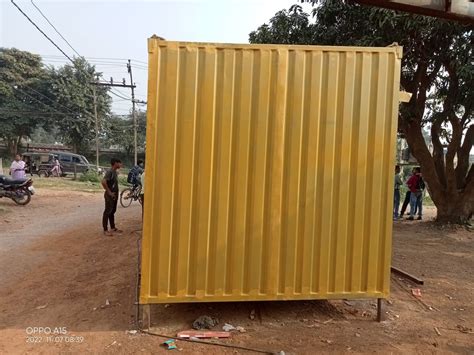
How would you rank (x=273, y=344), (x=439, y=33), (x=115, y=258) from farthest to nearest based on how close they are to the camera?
(x=439, y=33) → (x=115, y=258) → (x=273, y=344)

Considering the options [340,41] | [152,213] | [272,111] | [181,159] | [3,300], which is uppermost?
[340,41]

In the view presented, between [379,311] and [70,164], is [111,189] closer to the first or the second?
[379,311]

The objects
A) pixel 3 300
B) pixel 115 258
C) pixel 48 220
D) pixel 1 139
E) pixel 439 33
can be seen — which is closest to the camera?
pixel 3 300

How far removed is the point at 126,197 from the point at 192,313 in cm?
1092

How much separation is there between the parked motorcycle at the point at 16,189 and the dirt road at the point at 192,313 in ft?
20.5

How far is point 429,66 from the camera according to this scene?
34.2ft

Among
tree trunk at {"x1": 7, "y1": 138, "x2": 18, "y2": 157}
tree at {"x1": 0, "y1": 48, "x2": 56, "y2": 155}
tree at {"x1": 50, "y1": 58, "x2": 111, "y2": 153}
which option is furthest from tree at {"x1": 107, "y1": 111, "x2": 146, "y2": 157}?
tree trunk at {"x1": 7, "y1": 138, "x2": 18, "y2": 157}

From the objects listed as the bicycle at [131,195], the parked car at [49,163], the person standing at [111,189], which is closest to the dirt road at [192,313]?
the person standing at [111,189]

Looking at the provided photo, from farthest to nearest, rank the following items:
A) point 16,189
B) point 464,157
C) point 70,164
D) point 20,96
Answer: point 20,96, point 70,164, point 16,189, point 464,157

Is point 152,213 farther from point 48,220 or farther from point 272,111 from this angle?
point 48,220

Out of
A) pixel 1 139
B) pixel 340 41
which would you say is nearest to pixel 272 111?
pixel 340 41

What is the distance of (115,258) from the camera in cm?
695

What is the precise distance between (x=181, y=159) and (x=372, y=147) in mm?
1798

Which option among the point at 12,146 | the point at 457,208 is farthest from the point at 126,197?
the point at 12,146
